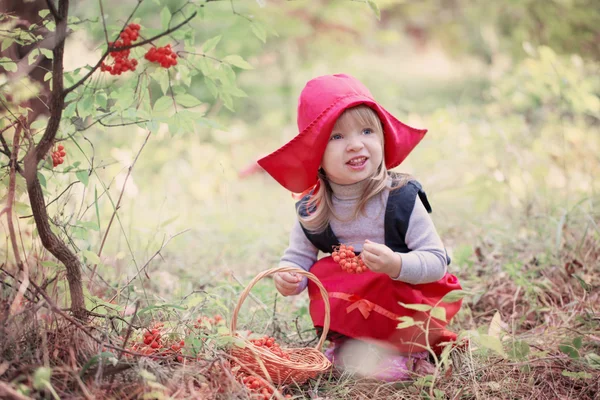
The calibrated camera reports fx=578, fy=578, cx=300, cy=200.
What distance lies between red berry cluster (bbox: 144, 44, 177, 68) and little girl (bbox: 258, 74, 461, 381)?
49 cm

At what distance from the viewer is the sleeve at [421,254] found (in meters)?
2.02

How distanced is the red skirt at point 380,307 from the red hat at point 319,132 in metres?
0.41

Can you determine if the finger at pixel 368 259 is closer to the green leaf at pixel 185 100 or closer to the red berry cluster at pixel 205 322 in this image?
the red berry cluster at pixel 205 322

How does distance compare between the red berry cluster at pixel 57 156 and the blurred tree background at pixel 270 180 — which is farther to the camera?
the blurred tree background at pixel 270 180

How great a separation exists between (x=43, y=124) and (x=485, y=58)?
9220 mm

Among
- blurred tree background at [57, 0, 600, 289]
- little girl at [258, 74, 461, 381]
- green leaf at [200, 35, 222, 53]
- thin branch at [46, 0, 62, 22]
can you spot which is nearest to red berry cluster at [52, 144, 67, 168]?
blurred tree background at [57, 0, 600, 289]

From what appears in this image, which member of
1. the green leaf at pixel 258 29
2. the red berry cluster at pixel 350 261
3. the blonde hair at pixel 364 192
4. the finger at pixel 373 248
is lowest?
the red berry cluster at pixel 350 261

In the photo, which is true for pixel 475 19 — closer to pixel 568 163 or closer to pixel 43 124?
pixel 568 163

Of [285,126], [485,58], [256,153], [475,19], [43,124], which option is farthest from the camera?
[485,58]

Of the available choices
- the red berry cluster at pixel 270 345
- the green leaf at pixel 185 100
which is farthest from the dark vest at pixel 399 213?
the green leaf at pixel 185 100

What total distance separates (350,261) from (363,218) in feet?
0.80

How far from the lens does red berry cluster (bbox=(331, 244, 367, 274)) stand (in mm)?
2030

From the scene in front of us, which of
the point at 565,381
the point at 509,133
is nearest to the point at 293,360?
the point at 565,381

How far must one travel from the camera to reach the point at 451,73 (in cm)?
1374
